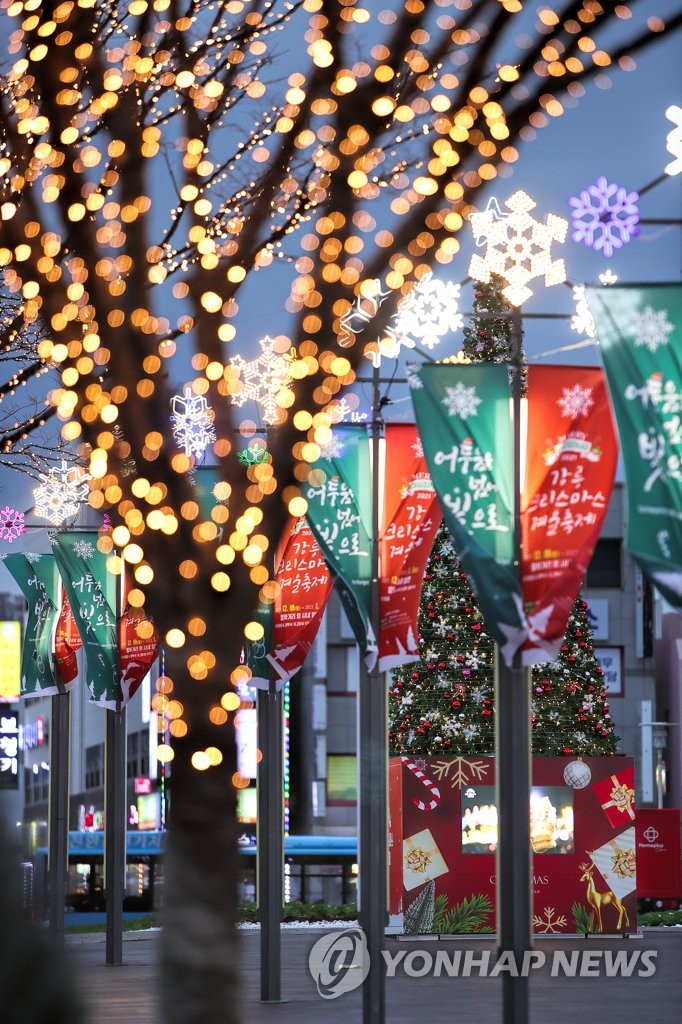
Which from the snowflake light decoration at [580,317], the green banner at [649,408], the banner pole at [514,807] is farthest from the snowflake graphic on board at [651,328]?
the snowflake light decoration at [580,317]

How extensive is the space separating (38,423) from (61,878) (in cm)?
908

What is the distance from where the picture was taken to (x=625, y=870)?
25688mm

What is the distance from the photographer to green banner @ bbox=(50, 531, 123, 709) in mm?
19672

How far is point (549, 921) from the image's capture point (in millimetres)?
25578

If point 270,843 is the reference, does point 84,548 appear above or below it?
above

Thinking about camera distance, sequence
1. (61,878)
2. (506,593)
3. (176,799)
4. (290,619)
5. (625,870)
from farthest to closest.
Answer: (625,870) < (61,878) < (290,619) < (506,593) < (176,799)

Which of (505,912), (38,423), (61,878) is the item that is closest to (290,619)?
(38,423)

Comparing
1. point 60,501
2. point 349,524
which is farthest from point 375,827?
point 60,501

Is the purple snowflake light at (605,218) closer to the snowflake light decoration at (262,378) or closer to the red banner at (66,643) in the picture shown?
the snowflake light decoration at (262,378)

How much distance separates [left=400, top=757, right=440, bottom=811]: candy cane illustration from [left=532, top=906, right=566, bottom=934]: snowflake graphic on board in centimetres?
232

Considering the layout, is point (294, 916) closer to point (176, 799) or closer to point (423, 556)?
point (423, 556)

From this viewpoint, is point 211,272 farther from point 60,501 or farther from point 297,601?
point 60,501

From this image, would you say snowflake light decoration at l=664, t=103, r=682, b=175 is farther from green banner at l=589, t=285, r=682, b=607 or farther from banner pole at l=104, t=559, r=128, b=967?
banner pole at l=104, t=559, r=128, b=967

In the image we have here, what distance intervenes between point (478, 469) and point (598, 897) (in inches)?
600
